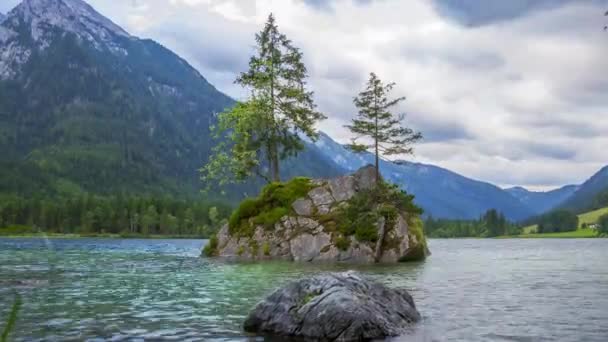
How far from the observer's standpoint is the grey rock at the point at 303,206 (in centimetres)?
5203

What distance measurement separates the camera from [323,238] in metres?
49.2

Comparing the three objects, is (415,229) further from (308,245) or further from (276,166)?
(276,166)

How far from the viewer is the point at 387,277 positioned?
31500mm

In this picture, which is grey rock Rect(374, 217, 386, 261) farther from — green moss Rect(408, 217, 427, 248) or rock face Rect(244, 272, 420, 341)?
rock face Rect(244, 272, 420, 341)

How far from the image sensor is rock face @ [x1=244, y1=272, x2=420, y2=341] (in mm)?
14516

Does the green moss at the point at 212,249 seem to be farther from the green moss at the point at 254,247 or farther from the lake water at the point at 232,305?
the lake water at the point at 232,305

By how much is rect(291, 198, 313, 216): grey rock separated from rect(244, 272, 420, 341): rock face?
34.5 metres

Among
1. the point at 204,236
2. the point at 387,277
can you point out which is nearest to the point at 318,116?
the point at 387,277

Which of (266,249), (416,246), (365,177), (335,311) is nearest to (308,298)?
(335,311)

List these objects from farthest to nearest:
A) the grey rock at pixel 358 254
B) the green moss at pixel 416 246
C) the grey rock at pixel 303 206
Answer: the grey rock at pixel 303 206
the green moss at pixel 416 246
the grey rock at pixel 358 254

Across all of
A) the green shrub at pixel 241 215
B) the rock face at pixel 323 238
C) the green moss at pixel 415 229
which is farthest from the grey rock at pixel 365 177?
the green shrub at pixel 241 215

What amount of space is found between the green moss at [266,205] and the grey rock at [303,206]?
0.46 meters

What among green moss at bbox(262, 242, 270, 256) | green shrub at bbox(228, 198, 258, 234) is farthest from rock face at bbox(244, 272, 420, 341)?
green shrub at bbox(228, 198, 258, 234)

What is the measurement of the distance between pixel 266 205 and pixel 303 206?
4.23 metres
